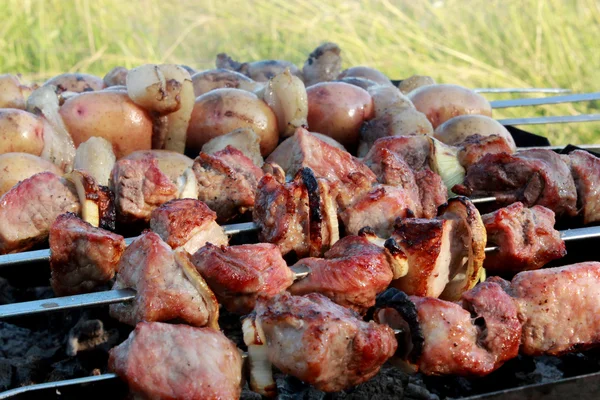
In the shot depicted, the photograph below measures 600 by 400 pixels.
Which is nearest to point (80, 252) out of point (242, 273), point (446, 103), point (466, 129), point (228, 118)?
point (242, 273)

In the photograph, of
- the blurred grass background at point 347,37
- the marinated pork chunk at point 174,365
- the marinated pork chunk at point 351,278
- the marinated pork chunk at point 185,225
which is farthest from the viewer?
the blurred grass background at point 347,37

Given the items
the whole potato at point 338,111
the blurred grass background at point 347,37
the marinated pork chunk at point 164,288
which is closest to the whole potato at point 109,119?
the whole potato at point 338,111

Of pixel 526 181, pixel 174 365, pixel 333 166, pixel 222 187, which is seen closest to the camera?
pixel 174 365

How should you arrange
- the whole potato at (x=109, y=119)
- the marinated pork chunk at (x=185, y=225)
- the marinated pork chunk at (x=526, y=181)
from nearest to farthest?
the marinated pork chunk at (x=185, y=225), the marinated pork chunk at (x=526, y=181), the whole potato at (x=109, y=119)

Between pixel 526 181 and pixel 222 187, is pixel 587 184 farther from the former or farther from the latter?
pixel 222 187

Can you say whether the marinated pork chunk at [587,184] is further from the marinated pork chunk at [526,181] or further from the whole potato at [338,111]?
the whole potato at [338,111]

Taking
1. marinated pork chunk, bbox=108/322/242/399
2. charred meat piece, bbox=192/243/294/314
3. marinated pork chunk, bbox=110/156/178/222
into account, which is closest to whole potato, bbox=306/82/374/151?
marinated pork chunk, bbox=110/156/178/222

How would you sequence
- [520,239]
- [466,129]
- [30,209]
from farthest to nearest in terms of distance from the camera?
[466,129], [520,239], [30,209]
